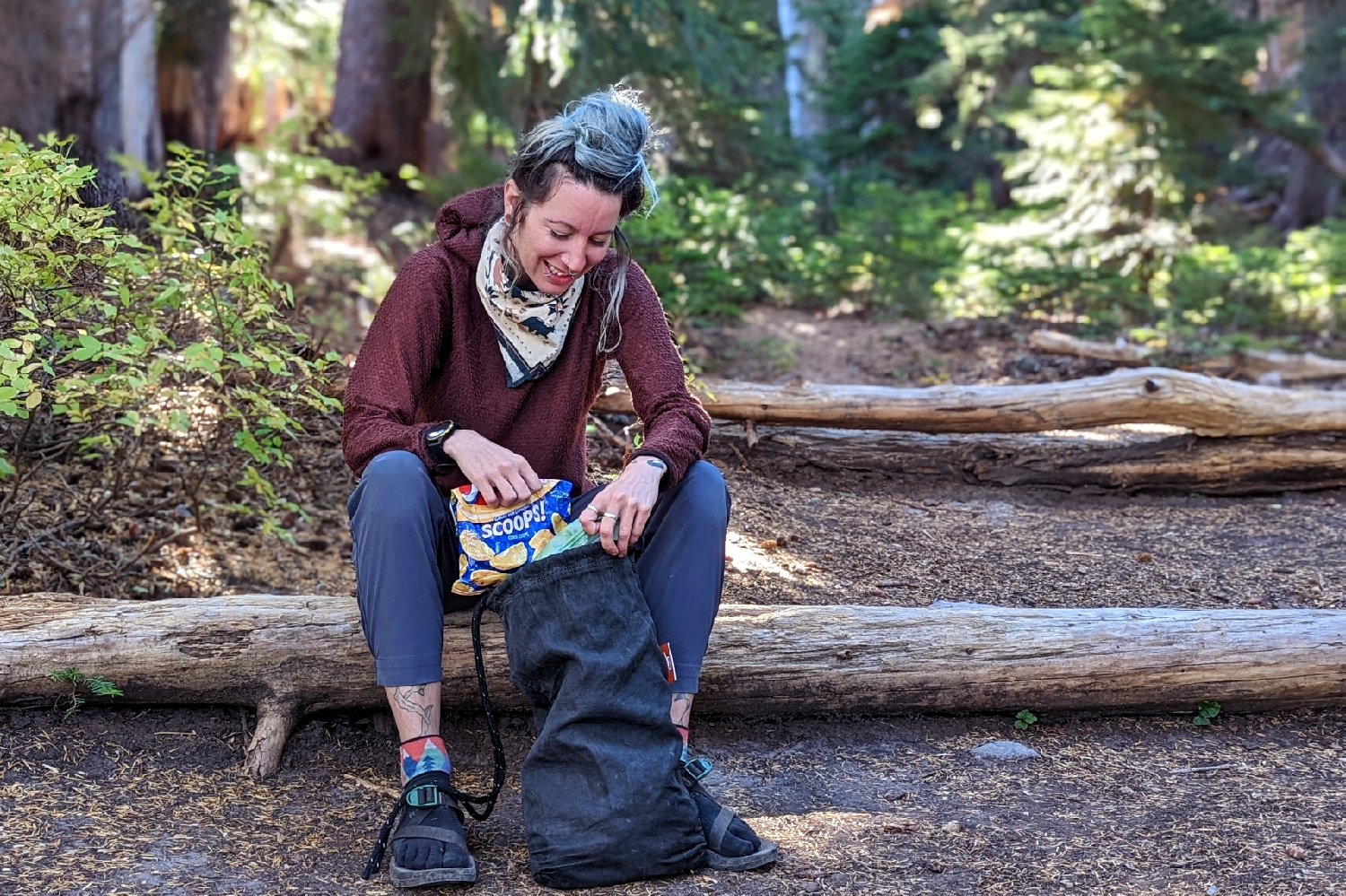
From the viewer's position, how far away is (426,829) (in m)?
2.51

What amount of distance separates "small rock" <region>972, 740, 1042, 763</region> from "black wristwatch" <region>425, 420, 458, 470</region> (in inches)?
63.7

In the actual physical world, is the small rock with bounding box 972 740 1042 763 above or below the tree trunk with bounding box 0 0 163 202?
below

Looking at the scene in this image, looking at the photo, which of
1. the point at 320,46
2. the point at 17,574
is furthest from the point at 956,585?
the point at 320,46

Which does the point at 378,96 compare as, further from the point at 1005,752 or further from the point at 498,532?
the point at 1005,752

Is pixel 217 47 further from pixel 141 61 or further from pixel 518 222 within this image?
pixel 518 222

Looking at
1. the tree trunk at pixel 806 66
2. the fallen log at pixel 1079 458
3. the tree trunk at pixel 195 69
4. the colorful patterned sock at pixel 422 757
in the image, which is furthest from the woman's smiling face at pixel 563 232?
the tree trunk at pixel 806 66

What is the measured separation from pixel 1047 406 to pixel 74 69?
6960mm

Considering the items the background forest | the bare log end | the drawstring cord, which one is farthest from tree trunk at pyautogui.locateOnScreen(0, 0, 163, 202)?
the drawstring cord

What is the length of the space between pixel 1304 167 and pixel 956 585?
14.7 m

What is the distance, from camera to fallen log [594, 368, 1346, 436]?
17.4 ft

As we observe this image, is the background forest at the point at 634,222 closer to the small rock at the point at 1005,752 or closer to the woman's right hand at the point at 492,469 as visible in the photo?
the woman's right hand at the point at 492,469

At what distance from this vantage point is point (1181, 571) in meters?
4.53

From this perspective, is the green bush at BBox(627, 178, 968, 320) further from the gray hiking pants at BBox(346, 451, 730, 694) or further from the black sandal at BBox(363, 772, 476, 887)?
the black sandal at BBox(363, 772, 476, 887)

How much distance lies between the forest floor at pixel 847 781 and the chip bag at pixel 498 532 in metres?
0.61
